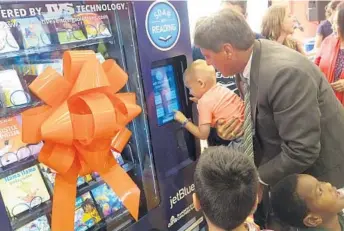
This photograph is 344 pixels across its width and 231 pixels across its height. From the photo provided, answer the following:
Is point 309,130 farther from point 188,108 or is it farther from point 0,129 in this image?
point 0,129

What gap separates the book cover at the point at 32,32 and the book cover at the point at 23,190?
0.49 meters

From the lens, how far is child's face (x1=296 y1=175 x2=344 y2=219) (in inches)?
63.0

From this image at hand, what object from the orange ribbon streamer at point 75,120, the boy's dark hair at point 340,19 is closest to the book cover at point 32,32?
the orange ribbon streamer at point 75,120

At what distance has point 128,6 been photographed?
151cm

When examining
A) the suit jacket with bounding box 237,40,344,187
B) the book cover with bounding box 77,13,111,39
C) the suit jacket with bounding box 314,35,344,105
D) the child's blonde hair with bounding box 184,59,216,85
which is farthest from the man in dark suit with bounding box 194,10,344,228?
the suit jacket with bounding box 314,35,344,105

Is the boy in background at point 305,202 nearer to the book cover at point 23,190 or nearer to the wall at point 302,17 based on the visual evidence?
the book cover at point 23,190

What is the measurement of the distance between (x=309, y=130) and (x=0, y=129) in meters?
1.24

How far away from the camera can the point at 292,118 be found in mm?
1540

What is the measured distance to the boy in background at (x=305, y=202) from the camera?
160cm

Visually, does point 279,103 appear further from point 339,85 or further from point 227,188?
point 339,85

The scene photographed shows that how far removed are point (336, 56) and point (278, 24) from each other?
1.97 feet

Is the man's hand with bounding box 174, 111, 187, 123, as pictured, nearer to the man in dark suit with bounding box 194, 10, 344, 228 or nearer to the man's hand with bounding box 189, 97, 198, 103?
the man's hand with bounding box 189, 97, 198, 103

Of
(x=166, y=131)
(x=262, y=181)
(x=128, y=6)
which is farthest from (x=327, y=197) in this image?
(x=128, y=6)

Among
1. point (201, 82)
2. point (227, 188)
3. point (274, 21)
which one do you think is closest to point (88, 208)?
point (227, 188)
